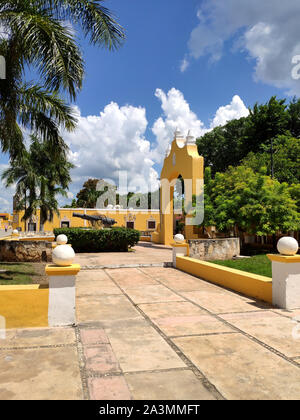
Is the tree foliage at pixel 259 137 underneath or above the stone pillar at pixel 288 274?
above

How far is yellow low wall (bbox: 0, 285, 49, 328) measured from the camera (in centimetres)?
419

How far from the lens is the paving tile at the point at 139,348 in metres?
3.08

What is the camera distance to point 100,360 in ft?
10.3

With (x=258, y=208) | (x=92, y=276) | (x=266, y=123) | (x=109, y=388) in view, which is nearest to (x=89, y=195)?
(x=266, y=123)

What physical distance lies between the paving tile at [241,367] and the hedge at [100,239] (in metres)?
12.0

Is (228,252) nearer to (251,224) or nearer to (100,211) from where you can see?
(251,224)

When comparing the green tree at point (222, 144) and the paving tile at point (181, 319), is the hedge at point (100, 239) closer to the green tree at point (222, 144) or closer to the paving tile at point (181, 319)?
the paving tile at point (181, 319)

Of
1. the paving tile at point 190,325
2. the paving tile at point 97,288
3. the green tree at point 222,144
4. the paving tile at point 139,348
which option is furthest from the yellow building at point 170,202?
the paving tile at point 139,348

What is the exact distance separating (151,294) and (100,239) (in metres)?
9.48

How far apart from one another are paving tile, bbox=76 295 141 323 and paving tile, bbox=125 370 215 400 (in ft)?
6.15

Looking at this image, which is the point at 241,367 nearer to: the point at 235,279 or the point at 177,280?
the point at 235,279

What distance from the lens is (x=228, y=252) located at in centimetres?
1173

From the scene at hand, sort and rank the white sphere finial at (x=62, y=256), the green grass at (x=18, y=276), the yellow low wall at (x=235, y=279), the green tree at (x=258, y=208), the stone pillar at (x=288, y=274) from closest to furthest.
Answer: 1. the white sphere finial at (x=62, y=256)
2. the stone pillar at (x=288, y=274)
3. the yellow low wall at (x=235, y=279)
4. the green grass at (x=18, y=276)
5. the green tree at (x=258, y=208)

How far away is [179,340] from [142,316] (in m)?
1.10
